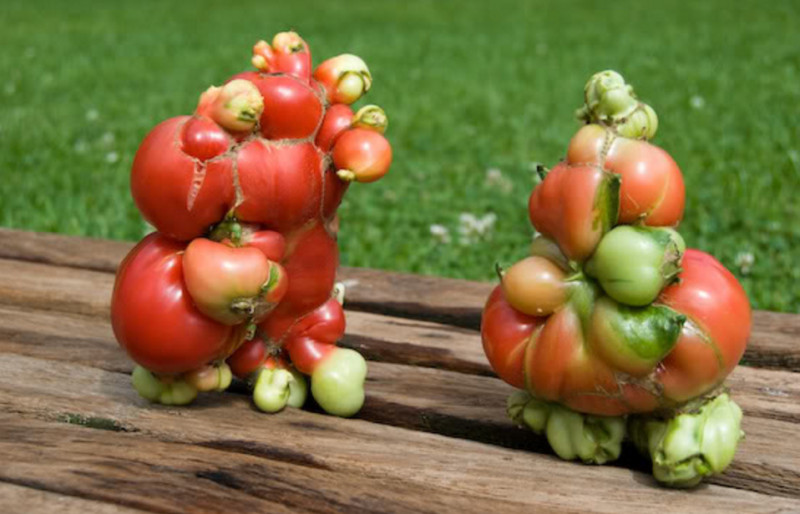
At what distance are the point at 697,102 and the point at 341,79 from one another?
3571mm

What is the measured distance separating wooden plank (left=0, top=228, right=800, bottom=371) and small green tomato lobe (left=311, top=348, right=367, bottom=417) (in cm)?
51

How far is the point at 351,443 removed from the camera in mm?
1551

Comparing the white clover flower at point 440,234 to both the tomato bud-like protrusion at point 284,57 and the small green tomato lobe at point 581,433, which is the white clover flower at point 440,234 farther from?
the small green tomato lobe at point 581,433

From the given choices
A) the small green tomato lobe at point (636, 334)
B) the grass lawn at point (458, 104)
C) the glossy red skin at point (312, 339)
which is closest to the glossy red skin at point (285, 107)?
the glossy red skin at point (312, 339)

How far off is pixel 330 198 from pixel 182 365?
329mm

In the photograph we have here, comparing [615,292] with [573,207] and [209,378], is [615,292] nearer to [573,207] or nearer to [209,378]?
[573,207]

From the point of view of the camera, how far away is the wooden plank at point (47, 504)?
131 centimetres

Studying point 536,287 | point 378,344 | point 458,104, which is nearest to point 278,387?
point 378,344

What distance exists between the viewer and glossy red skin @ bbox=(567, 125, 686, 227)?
4.63 feet

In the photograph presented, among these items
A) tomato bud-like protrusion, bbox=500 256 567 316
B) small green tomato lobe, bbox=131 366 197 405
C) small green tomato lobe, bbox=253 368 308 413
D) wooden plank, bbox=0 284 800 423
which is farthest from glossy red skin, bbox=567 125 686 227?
small green tomato lobe, bbox=131 366 197 405

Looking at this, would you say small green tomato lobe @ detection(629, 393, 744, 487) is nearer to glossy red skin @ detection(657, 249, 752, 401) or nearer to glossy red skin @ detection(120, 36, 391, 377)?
glossy red skin @ detection(657, 249, 752, 401)

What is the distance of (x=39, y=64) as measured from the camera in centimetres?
615

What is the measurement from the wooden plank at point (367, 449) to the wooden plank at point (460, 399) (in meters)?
0.07

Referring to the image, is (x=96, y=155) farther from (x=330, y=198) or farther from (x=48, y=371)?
(x=330, y=198)
